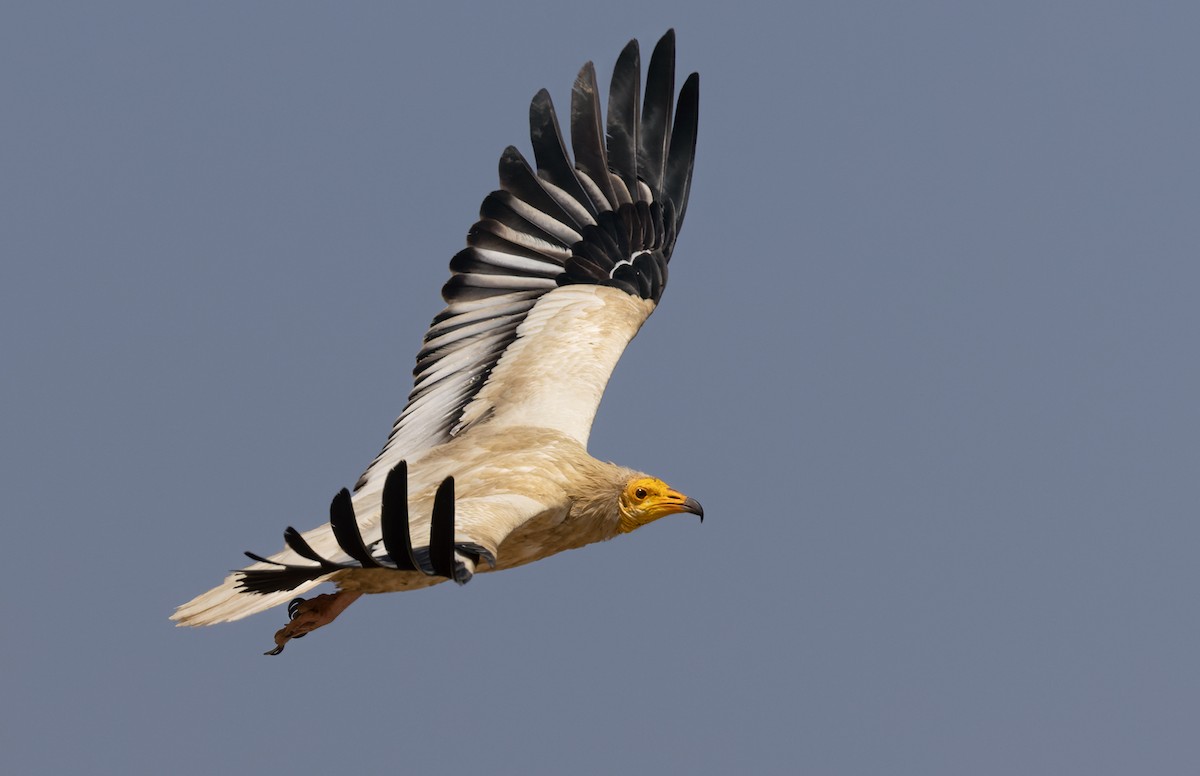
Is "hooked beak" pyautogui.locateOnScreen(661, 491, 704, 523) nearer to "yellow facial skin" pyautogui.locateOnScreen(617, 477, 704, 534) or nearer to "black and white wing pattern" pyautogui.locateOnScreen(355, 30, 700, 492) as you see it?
"yellow facial skin" pyautogui.locateOnScreen(617, 477, 704, 534)

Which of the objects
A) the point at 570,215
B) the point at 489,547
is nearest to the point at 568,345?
the point at 570,215

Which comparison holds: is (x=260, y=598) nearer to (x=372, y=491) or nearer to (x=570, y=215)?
(x=372, y=491)

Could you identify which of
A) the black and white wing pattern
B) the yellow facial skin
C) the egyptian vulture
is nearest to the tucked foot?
the egyptian vulture

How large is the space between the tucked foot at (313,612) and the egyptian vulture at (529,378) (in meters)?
0.01

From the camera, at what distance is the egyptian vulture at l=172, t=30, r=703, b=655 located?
9984mm

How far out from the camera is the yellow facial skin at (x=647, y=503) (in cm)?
1195

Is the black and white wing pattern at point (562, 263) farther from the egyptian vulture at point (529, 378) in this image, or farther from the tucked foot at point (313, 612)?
the tucked foot at point (313, 612)

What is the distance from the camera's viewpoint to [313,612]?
1190 cm

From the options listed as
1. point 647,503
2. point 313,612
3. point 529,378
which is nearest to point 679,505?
point 647,503

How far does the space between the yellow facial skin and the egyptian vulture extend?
10 mm

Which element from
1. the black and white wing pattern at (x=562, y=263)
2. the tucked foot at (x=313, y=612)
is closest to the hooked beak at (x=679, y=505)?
the black and white wing pattern at (x=562, y=263)

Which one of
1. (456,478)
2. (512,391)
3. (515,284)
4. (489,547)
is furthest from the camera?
(515,284)

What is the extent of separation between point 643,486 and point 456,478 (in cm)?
129

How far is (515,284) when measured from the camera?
48.4ft
